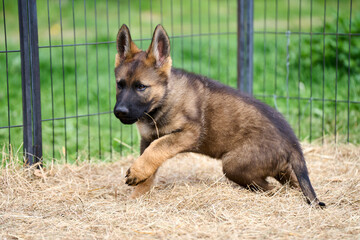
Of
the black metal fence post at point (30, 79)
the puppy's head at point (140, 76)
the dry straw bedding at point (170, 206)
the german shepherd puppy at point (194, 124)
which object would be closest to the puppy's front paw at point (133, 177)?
the german shepherd puppy at point (194, 124)

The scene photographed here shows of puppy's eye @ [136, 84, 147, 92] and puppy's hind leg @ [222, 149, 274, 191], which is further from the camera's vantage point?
puppy's hind leg @ [222, 149, 274, 191]

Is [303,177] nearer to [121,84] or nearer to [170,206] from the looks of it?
[170,206]

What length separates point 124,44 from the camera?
5152 mm

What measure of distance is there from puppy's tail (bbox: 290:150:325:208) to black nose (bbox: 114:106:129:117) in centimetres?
173

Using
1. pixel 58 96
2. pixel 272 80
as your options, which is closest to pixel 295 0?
pixel 272 80

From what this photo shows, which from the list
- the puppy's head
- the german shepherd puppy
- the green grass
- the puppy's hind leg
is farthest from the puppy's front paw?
the green grass

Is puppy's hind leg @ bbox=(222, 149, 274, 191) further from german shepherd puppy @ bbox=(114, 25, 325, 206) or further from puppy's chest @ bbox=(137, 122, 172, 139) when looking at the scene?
puppy's chest @ bbox=(137, 122, 172, 139)

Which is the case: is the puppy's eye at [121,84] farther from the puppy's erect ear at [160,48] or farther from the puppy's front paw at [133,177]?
the puppy's front paw at [133,177]

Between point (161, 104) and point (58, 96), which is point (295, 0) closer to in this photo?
point (58, 96)

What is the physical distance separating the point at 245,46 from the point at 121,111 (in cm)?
348

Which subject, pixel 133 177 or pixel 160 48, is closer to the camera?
pixel 133 177

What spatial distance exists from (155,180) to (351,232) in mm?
2178

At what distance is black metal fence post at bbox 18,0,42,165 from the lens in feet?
18.3

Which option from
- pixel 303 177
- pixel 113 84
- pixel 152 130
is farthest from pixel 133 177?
pixel 113 84
